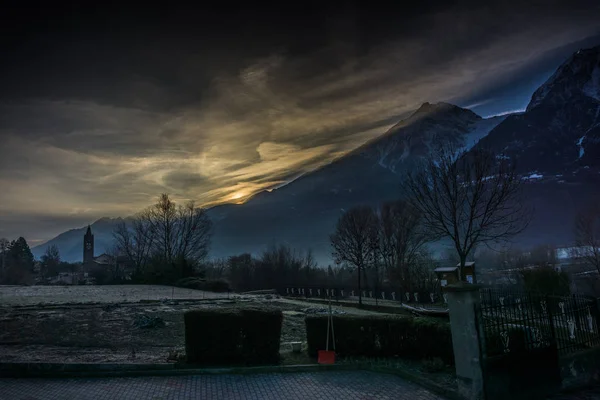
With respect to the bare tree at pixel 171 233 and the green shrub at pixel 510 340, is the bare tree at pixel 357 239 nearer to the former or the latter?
the bare tree at pixel 171 233

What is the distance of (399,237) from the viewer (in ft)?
155

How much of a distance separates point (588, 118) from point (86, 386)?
180930mm

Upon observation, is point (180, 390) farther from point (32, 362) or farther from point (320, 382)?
point (32, 362)

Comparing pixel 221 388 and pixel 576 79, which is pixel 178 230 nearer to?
pixel 221 388

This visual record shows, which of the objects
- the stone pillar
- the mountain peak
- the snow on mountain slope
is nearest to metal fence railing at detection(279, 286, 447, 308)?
the stone pillar

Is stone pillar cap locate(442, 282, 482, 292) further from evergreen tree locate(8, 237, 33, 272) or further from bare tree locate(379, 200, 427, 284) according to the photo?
evergreen tree locate(8, 237, 33, 272)

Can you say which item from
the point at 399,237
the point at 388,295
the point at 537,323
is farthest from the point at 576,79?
the point at 537,323

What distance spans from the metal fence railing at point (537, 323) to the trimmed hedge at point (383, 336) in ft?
4.88

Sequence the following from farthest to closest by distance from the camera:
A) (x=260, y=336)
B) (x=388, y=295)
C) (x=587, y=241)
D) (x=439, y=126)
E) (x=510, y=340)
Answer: (x=439, y=126)
(x=388, y=295)
(x=587, y=241)
(x=260, y=336)
(x=510, y=340)

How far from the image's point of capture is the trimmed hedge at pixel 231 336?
10.5 m

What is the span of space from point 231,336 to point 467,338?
559 centimetres

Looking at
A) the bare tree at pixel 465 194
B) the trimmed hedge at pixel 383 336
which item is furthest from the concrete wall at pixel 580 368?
the bare tree at pixel 465 194

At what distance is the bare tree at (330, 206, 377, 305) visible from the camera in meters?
40.2

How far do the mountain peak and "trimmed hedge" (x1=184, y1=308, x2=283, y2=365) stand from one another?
515ft
